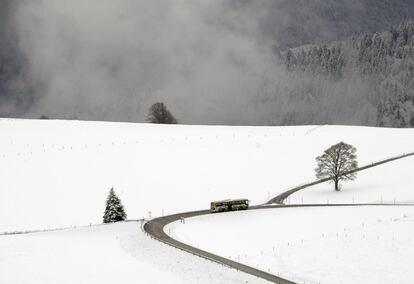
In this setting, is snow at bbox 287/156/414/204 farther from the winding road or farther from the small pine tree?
the small pine tree

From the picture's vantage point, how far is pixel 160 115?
522 ft


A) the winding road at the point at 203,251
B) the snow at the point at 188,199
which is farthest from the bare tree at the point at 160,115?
the winding road at the point at 203,251

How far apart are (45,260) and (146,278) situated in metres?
9.01

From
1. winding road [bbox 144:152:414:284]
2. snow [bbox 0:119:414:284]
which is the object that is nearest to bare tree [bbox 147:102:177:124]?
snow [bbox 0:119:414:284]

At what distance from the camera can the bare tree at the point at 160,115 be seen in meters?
158

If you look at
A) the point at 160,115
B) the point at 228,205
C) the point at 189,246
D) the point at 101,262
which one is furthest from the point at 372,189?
the point at 160,115

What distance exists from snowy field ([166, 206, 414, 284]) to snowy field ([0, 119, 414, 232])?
13640 mm

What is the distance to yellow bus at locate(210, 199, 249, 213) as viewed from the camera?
57062mm

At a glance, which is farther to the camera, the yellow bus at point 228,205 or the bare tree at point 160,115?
the bare tree at point 160,115

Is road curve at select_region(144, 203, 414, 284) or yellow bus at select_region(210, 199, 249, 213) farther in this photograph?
yellow bus at select_region(210, 199, 249, 213)

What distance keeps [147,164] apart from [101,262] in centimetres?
4584

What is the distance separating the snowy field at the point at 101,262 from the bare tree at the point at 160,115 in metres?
114

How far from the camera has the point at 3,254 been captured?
37062mm

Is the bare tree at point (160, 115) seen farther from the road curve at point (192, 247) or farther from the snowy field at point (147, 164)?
the road curve at point (192, 247)
